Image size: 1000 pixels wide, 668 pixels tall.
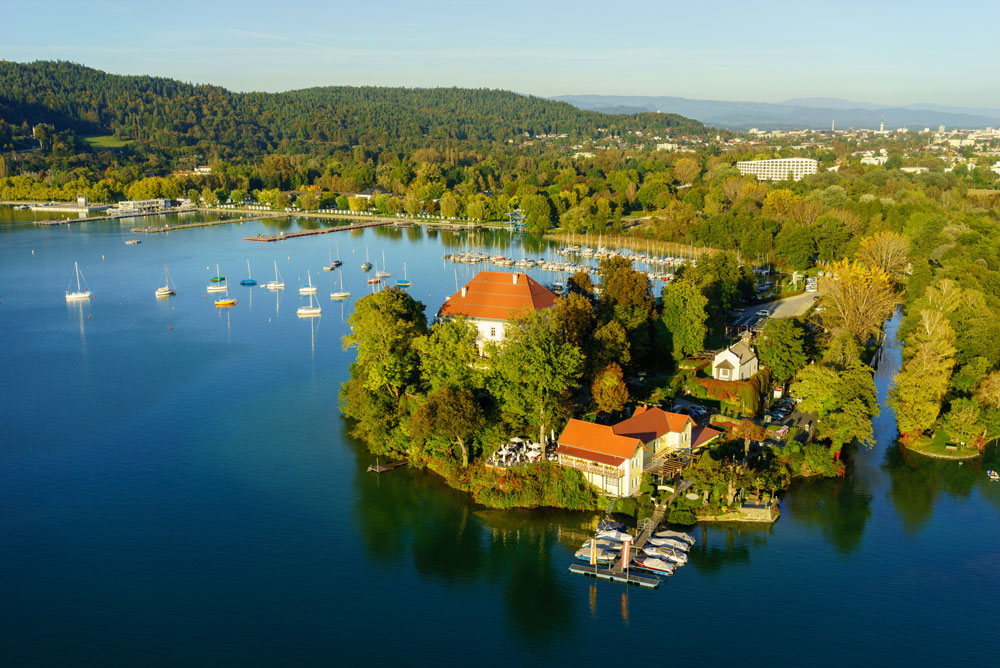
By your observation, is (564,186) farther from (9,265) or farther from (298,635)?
(298,635)

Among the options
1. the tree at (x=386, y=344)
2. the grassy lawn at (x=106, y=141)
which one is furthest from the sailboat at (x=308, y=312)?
the grassy lawn at (x=106, y=141)

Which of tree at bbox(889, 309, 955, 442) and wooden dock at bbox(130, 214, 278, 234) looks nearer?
tree at bbox(889, 309, 955, 442)

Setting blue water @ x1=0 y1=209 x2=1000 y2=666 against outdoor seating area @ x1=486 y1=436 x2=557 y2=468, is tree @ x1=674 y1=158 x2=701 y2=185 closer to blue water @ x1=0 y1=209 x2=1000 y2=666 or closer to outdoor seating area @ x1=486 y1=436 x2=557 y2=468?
blue water @ x1=0 y1=209 x2=1000 y2=666

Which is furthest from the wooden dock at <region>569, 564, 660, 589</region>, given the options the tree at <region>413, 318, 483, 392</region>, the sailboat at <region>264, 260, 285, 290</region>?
the sailboat at <region>264, 260, 285, 290</region>

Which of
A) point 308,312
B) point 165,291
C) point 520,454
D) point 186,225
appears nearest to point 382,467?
point 520,454

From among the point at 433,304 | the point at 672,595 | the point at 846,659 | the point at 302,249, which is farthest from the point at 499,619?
the point at 302,249

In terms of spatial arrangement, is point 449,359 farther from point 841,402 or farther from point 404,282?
point 404,282
